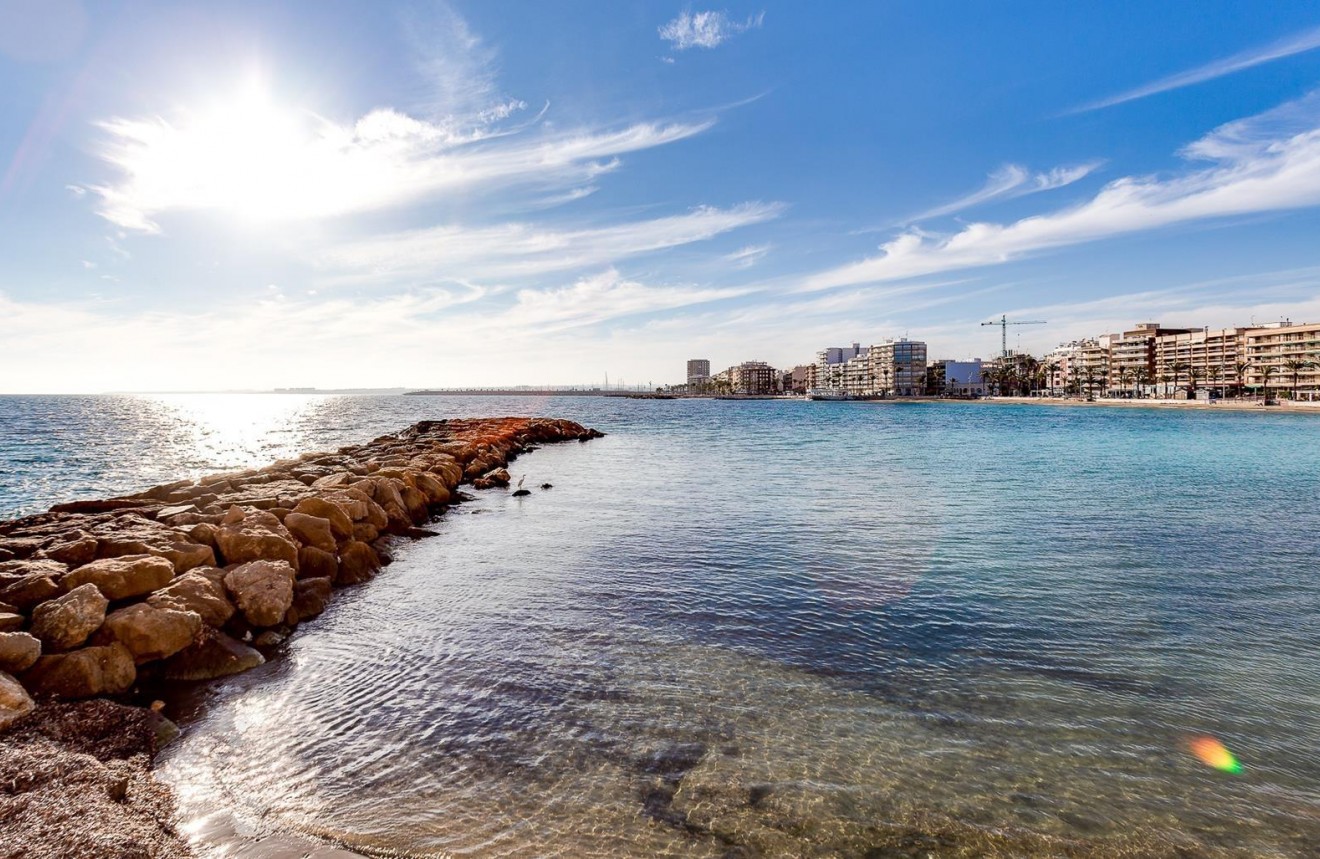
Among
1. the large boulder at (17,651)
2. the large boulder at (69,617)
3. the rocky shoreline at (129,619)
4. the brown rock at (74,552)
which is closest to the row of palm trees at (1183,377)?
the rocky shoreline at (129,619)

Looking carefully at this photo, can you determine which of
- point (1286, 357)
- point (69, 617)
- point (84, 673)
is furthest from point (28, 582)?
point (1286, 357)

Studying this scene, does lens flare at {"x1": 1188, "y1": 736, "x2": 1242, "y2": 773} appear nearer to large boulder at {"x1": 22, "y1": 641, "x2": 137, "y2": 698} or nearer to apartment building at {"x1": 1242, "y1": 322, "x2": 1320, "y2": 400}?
large boulder at {"x1": 22, "y1": 641, "x2": 137, "y2": 698}

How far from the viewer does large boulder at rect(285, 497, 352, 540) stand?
52.6 feet

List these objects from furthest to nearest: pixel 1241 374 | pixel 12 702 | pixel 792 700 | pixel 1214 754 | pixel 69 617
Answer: pixel 1241 374, pixel 69 617, pixel 792 700, pixel 1214 754, pixel 12 702

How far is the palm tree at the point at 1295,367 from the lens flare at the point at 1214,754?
173 metres

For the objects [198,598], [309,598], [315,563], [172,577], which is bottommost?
[309,598]

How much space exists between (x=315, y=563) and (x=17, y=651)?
20.8 feet

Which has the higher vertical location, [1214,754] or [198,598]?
[198,598]

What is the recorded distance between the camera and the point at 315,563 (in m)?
14.5

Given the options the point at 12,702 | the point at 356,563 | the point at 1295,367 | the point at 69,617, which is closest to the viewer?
the point at 12,702

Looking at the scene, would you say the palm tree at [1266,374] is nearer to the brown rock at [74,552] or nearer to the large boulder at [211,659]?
the large boulder at [211,659]

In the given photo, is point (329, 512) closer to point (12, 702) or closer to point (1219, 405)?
point (12, 702)

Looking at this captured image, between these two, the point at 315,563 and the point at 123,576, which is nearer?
the point at 123,576

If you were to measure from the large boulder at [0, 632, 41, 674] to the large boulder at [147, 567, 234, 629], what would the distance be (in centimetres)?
156
